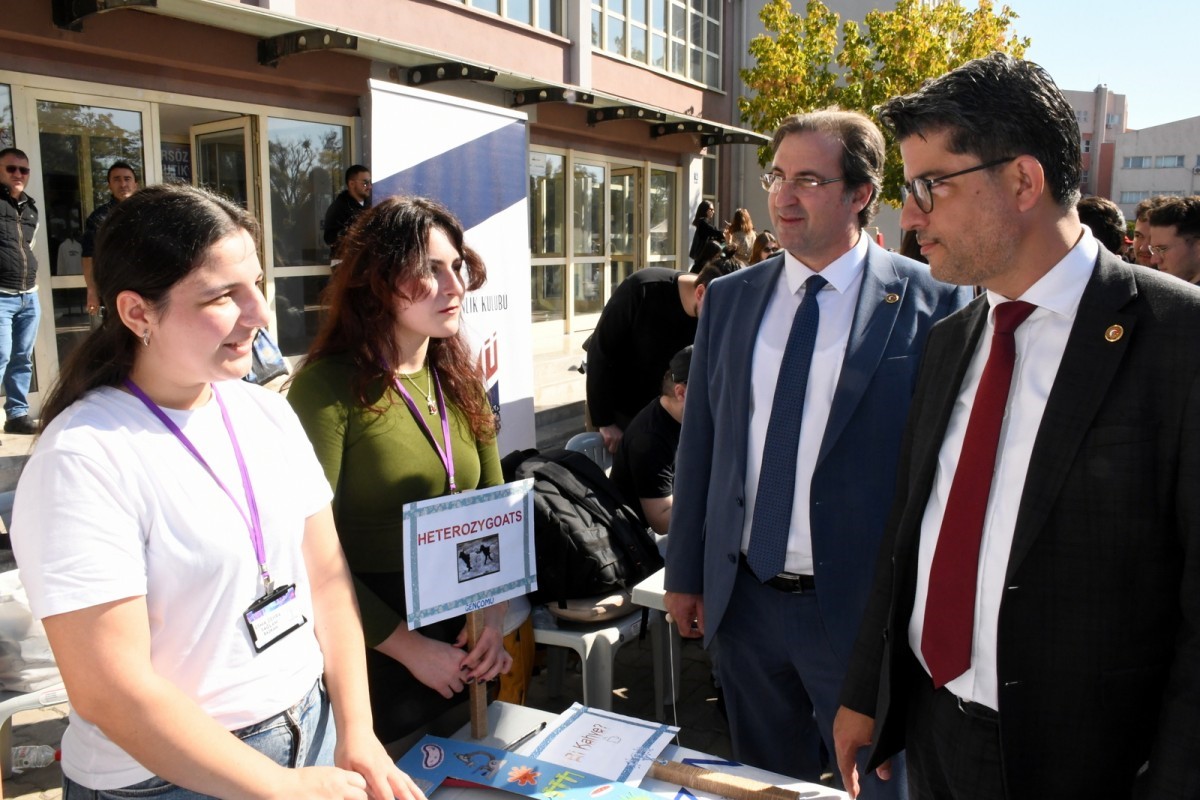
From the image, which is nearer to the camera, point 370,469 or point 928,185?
point 928,185

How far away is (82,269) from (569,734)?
21.6ft

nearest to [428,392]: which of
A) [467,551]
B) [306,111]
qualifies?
[467,551]

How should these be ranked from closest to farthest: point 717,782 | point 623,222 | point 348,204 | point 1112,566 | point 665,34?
point 1112,566
point 717,782
point 348,204
point 623,222
point 665,34

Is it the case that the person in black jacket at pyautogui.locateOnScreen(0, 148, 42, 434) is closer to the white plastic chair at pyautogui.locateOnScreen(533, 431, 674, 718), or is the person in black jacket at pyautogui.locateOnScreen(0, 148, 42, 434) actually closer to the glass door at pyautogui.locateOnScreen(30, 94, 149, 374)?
the glass door at pyautogui.locateOnScreen(30, 94, 149, 374)

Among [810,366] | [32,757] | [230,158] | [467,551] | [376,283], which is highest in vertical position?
[230,158]

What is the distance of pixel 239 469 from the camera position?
58.6 inches

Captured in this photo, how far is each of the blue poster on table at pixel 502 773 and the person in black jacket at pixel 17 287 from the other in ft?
16.4

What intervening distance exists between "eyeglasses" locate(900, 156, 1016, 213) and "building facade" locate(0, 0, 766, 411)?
2585mm

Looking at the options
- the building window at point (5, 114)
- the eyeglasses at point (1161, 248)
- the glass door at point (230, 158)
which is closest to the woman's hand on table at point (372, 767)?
the eyeglasses at point (1161, 248)

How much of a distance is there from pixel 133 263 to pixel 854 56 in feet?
53.7

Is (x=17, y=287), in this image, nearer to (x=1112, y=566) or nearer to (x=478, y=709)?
(x=478, y=709)

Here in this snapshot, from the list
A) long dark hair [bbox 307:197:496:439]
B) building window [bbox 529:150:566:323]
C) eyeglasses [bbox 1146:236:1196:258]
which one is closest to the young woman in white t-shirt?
long dark hair [bbox 307:197:496:439]

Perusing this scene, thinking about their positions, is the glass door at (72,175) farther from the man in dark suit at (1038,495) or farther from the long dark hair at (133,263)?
the man in dark suit at (1038,495)

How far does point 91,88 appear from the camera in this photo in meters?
6.77
